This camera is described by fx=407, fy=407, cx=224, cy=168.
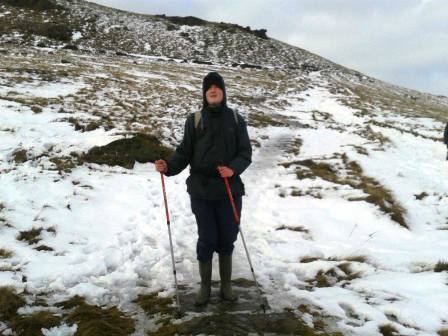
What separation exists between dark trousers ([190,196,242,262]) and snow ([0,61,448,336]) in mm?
958

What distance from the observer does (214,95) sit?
5.20 meters

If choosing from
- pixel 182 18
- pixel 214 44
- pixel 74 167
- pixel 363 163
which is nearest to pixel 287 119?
pixel 363 163

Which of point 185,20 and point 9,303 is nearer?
point 9,303

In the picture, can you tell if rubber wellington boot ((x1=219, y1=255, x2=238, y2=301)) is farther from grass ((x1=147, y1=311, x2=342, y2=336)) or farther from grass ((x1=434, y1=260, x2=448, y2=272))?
grass ((x1=434, y1=260, x2=448, y2=272))

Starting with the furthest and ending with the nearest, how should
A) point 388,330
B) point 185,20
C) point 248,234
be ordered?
point 185,20, point 248,234, point 388,330

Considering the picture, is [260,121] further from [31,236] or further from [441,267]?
[31,236]

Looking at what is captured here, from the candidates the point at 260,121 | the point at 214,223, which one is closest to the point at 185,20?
the point at 260,121

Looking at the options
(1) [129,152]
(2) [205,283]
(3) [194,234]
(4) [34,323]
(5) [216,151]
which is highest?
(5) [216,151]

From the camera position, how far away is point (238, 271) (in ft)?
21.9

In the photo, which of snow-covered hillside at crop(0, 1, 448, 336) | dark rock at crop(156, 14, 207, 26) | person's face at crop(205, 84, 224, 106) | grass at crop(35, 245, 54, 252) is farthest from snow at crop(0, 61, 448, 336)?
dark rock at crop(156, 14, 207, 26)

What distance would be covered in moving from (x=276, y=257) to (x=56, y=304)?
12.1 feet

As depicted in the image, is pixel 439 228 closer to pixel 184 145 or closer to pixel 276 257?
pixel 276 257

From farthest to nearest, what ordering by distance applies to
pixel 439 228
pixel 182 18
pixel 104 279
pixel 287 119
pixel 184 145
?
pixel 182 18 < pixel 287 119 < pixel 439 228 < pixel 104 279 < pixel 184 145

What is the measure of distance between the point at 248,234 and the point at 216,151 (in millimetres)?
3423
